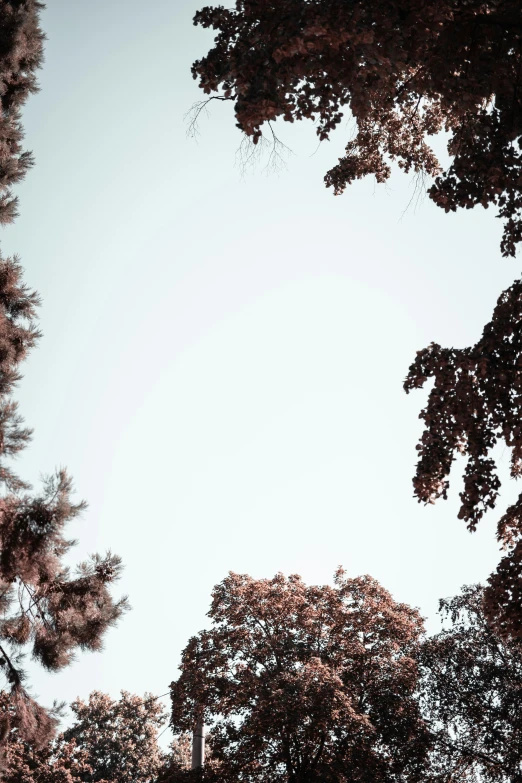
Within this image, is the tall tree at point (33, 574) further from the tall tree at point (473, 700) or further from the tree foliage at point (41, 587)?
the tall tree at point (473, 700)

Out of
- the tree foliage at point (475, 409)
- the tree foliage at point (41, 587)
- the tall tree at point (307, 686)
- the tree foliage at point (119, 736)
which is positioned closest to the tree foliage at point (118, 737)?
the tree foliage at point (119, 736)

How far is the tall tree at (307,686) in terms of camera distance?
1445cm

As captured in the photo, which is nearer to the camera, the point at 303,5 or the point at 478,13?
the point at 303,5

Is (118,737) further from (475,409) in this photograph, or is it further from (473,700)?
(475,409)

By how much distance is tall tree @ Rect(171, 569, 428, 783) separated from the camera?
47.4 ft

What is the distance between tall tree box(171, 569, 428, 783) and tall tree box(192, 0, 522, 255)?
39.4ft

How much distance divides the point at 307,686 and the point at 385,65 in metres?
13.3

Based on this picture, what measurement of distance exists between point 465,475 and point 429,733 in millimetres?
12546

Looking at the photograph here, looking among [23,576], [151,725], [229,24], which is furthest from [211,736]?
[151,725]

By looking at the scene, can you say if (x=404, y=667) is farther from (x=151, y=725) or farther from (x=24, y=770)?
(x=151, y=725)

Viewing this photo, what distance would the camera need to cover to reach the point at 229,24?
5547mm

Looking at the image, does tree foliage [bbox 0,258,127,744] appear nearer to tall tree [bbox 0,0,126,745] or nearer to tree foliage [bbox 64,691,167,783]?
tall tree [bbox 0,0,126,745]

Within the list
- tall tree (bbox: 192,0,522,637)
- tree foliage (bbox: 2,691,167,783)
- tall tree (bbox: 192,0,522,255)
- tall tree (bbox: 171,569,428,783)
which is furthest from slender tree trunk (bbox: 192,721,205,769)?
tree foliage (bbox: 2,691,167,783)

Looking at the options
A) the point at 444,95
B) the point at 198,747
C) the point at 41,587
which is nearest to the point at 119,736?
the point at 198,747
